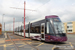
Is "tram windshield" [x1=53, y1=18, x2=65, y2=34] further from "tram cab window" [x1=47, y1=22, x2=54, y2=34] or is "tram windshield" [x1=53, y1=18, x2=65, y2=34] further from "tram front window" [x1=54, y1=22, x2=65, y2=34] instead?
"tram cab window" [x1=47, y1=22, x2=54, y2=34]

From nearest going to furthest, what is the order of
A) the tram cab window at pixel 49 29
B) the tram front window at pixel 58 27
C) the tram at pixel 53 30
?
the tram at pixel 53 30
the tram front window at pixel 58 27
the tram cab window at pixel 49 29

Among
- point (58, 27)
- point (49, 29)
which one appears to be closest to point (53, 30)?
point (49, 29)

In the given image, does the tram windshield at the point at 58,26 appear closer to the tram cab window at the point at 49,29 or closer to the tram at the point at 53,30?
the tram at the point at 53,30

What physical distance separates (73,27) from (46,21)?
243 ft

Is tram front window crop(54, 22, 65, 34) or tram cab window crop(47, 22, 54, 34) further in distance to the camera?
tram cab window crop(47, 22, 54, 34)

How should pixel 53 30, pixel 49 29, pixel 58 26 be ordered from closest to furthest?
pixel 53 30
pixel 58 26
pixel 49 29

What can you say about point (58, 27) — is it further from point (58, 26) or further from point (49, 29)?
point (49, 29)

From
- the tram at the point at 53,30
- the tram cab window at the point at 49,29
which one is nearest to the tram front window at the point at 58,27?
A: the tram at the point at 53,30

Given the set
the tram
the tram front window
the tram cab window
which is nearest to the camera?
the tram

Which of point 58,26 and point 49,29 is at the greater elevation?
point 58,26

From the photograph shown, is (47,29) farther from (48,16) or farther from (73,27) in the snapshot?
(73,27)

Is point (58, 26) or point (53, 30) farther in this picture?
point (58, 26)

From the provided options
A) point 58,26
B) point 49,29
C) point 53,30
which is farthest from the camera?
point 49,29

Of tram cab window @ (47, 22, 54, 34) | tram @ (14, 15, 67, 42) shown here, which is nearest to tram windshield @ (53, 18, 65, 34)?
tram @ (14, 15, 67, 42)
